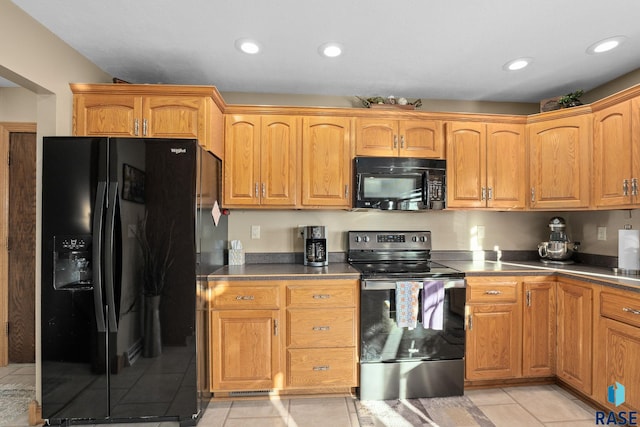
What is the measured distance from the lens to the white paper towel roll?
7.47 ft

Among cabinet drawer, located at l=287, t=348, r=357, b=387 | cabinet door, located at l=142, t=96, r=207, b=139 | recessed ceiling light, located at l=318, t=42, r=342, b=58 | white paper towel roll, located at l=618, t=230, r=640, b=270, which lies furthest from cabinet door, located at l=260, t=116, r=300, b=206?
white paper towel roll, located at l=618, t=230, r=640, b=270

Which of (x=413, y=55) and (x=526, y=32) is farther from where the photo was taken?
(x=413, y=55)

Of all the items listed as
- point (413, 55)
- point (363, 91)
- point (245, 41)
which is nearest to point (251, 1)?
point (245, 41)

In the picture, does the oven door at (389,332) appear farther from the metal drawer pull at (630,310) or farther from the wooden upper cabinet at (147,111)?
the wooden upper cabinet at (147,111)

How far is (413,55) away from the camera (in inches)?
87.5

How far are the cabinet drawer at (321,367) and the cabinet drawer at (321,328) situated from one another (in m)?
0.06

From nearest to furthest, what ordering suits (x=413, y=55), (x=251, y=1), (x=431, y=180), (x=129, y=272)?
(x=251, y=1) < (x=129, y=272) < (x=413, y=55) < (x=431, y=180)

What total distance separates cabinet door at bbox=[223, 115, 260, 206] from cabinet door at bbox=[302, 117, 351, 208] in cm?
40

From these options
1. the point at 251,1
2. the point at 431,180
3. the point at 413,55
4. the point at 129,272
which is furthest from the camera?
the point at 431,180

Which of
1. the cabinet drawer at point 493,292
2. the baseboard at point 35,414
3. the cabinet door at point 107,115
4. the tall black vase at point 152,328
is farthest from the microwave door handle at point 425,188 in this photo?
the baseboard at point 35,414

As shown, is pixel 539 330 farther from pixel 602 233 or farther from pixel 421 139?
pixel 421 139

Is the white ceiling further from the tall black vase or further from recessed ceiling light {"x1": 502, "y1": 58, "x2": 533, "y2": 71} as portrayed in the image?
the tall black vase

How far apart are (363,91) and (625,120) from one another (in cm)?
193

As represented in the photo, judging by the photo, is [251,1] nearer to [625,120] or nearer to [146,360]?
[146,360]
